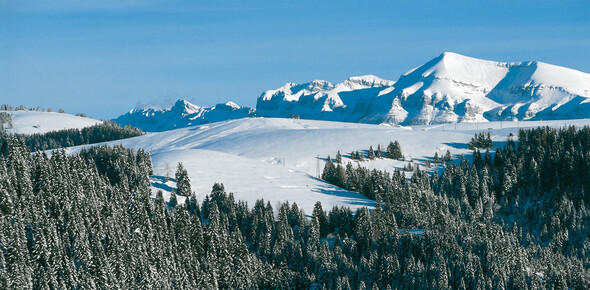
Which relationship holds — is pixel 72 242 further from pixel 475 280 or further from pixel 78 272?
pixel 475 280

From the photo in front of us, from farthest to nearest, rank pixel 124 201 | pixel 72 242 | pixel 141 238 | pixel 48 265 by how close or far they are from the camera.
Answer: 1. pixel 124 201
2. pixel 141 238
3. pixel 72 242
4. pixel 48 265

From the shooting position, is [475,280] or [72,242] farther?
[475,280]

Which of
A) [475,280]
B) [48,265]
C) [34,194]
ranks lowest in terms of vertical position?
[475,280]

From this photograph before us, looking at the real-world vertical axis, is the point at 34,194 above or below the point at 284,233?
above

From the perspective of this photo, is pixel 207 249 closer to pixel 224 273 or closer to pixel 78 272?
pixel 224 273

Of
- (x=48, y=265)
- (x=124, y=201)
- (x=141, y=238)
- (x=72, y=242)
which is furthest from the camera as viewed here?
(x=124, y=201)

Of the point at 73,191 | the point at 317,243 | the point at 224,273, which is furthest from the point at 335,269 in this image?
the point at 73,191

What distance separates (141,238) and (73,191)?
23750mm

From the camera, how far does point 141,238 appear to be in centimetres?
17125

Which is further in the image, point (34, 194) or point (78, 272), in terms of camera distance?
point (34, 194)

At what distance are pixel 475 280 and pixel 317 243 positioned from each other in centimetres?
4746

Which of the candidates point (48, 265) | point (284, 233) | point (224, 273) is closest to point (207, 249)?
point (224, 273)

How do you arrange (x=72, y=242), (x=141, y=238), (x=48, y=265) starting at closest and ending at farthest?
(x=48, y=265) → (x=72, y=242) → (x=141, y=238)

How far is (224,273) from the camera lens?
6826 inches
